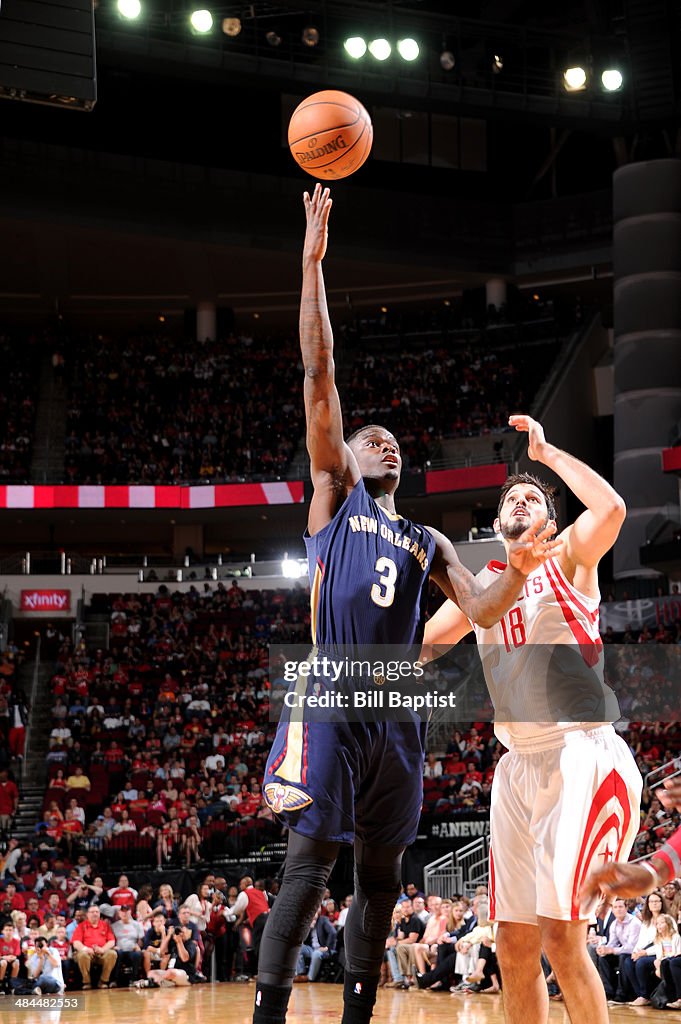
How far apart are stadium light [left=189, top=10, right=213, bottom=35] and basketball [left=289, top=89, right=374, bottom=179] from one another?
23256mm

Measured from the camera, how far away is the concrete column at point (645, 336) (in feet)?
98.0

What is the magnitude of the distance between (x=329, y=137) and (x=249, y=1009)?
9199 mm

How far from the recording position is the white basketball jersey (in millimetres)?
5250

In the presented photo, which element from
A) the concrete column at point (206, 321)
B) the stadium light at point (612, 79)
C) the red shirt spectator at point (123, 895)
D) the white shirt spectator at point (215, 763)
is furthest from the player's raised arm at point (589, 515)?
the concrete column at point (206, 321)

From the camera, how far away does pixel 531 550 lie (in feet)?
14.4

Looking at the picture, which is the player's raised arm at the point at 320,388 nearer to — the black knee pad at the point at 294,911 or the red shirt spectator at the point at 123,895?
the black knee pad at the point at 294,911

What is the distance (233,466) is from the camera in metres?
35.1

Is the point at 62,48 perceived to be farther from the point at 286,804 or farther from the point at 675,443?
the point at 675,443

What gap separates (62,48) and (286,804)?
890 centimetres

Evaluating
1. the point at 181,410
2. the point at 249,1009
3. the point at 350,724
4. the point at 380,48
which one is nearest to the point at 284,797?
the point at 350,724

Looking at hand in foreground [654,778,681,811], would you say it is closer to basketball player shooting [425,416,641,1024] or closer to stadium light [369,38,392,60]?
basketball player shooting [425,416,641,1024]

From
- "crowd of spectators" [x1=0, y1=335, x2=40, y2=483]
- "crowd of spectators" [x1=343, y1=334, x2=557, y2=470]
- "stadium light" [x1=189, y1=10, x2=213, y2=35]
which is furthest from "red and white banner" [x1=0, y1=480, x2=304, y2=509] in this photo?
"stadium light" [x1=189, y1=10, x2=213, y2=35]

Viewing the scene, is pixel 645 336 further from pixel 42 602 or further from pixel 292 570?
pixel 42 602

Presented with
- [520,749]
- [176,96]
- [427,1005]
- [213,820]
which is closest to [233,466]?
[176,96]
